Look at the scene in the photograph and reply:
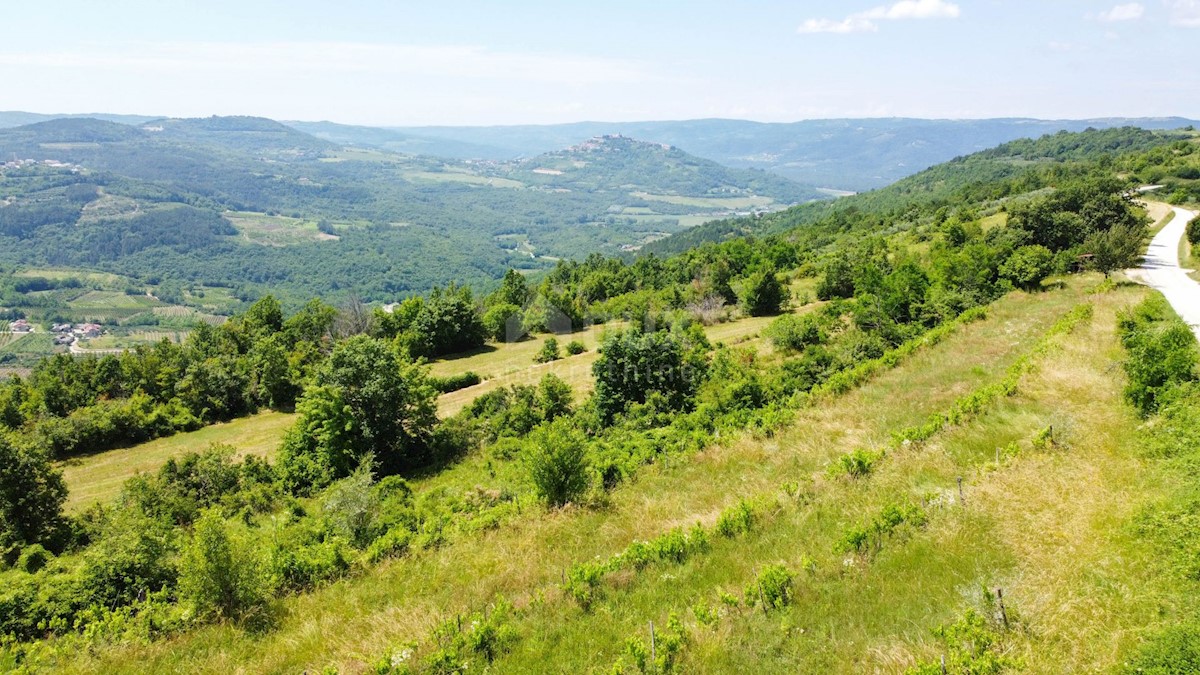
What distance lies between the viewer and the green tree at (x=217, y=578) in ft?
36.6

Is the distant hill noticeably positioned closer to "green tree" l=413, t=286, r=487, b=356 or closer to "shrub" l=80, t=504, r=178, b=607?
"green tree" l=413, t=286, r=487, b=356

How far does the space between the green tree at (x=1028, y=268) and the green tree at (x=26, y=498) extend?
4830cm

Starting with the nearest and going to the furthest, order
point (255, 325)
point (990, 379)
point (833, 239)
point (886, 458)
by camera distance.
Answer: point (886, 458) → point (990, 379) → point (255, 325) → point (833, 239)

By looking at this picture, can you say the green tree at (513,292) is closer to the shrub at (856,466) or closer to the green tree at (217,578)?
the shrub at (856,466)

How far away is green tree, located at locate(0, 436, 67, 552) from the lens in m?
20.2

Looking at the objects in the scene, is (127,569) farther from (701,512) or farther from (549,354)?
(549,354)

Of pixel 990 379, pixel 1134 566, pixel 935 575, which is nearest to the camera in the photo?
pixel 1134 566

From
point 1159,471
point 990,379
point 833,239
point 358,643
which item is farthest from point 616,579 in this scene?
point 833,239

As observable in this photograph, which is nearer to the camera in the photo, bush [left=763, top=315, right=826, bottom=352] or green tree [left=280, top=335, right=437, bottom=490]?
green tree [left=280, top=335, right=437, bottom=490]

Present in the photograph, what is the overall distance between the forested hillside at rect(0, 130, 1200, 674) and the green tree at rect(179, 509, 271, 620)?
0.14 feet

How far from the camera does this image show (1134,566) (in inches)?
368

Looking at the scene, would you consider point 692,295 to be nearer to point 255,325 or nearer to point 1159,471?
point 255,325

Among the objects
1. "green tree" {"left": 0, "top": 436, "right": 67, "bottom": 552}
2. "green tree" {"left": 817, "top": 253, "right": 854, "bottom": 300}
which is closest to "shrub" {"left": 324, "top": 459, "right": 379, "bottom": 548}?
"green tree" {"left": 0, "top": 436, "right": 67, "bottom": 552}

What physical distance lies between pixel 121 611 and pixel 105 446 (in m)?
31.3
